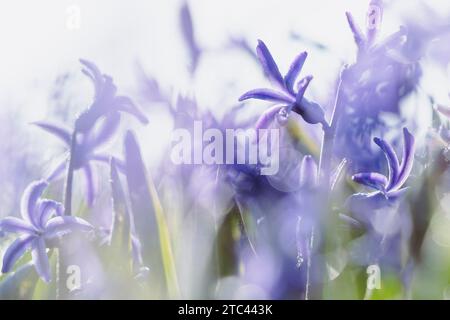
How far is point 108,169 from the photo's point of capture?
53.5 inches

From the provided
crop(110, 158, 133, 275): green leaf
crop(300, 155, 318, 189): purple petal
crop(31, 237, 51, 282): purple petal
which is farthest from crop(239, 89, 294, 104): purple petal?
crop(31, 237, 51, 282): purple petal

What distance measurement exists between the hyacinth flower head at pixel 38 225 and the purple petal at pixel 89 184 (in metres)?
0.05

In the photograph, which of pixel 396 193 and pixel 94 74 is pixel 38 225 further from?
pixel 396 193

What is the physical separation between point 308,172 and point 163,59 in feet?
1.40

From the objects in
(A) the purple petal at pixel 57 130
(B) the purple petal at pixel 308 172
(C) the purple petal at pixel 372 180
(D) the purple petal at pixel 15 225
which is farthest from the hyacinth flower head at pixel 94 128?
(C) the purple petal at pixel 372 180

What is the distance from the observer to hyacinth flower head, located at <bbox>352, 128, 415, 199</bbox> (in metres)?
1.35

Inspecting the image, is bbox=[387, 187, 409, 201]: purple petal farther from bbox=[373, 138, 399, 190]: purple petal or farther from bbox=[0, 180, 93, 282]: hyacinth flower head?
bbox=[0, 180, 93, 282]: hyacinth flower head

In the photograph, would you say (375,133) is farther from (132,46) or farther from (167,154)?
(132,46)

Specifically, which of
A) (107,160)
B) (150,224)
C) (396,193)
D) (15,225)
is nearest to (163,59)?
(107,160)

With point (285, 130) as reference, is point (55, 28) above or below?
above

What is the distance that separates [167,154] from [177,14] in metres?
0.33

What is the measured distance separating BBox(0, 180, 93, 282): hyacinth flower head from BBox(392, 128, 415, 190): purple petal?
2.35 feet

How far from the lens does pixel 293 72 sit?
1347 mm
